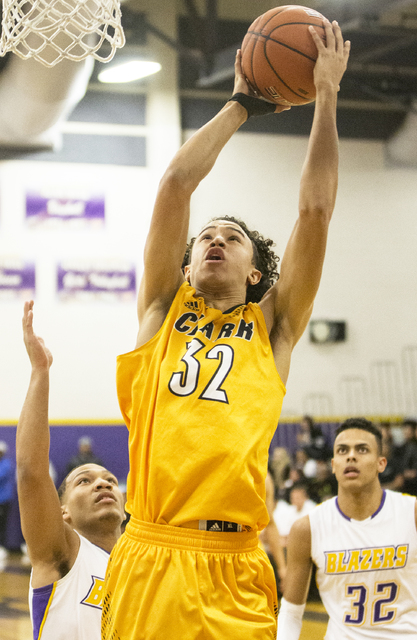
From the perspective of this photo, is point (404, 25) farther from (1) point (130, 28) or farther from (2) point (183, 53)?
(1) point (130, 28)

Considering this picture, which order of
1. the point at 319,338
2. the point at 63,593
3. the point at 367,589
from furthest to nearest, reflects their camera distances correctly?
the point at 319,338 < the point at 367,589 < the point at 63,593

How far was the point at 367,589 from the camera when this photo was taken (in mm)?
3430

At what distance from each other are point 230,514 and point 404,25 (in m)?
12.5

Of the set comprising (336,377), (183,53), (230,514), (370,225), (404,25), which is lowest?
(230,514)

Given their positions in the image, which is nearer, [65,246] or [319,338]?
[65,246]

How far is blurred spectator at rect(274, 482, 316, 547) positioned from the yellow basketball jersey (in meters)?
5.98

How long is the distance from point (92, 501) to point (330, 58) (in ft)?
5.80

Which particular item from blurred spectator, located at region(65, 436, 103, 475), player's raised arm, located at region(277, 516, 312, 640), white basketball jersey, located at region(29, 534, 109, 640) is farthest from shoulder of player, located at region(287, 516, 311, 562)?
blurred spectator, located at region(65, 436, 103, 475)

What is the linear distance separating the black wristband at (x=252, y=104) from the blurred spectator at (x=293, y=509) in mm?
5947

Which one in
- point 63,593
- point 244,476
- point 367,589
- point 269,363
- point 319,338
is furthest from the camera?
point 319,338

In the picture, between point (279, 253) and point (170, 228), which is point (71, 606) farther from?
point (279, 253)

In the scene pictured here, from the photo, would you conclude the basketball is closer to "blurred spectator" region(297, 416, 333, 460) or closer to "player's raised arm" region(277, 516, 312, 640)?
"player's raised arm" region(277, 516, 312, 640)

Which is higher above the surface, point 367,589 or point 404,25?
point 404,25

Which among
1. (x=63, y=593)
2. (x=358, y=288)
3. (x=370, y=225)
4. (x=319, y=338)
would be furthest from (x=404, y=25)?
(x=63, y=593)
